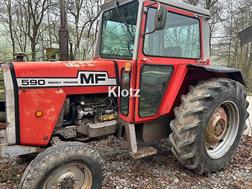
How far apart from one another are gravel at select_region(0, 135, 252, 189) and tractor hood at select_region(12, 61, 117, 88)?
3.79 ft

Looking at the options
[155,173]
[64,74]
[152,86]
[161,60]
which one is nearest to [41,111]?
[64,74]

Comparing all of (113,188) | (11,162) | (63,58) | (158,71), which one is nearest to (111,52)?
(158,71)

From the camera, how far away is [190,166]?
3172 mm

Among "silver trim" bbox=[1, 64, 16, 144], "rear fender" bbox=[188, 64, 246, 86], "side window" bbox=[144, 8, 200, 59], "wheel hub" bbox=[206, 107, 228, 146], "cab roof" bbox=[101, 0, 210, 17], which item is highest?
"cab roof" bbox=[101, 0, 210, 17]

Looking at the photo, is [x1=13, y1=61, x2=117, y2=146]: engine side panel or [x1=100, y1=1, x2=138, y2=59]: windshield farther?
[x1=100, y1=1, x2=138, y2=59]: windshield

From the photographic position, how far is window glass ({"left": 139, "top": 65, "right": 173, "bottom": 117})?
3.10 m

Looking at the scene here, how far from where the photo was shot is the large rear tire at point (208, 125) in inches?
119

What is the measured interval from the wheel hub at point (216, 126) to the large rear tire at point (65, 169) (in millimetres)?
1523

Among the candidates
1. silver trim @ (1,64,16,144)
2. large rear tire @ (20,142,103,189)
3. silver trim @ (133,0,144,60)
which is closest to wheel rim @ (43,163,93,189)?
large rear tire @ (20,142,103,189)

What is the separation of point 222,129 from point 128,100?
142 centimetres

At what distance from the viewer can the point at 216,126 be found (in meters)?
3.44

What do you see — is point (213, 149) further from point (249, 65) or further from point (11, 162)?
point (249, 65)

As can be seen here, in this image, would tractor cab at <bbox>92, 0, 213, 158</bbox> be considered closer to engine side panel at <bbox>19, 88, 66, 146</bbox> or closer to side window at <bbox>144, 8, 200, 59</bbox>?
side window at <bbox>144, 8, 200, 59</bbox>

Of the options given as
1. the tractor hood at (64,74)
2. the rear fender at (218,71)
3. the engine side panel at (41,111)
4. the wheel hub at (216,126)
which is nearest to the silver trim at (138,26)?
the tractor hood at (64,74)
